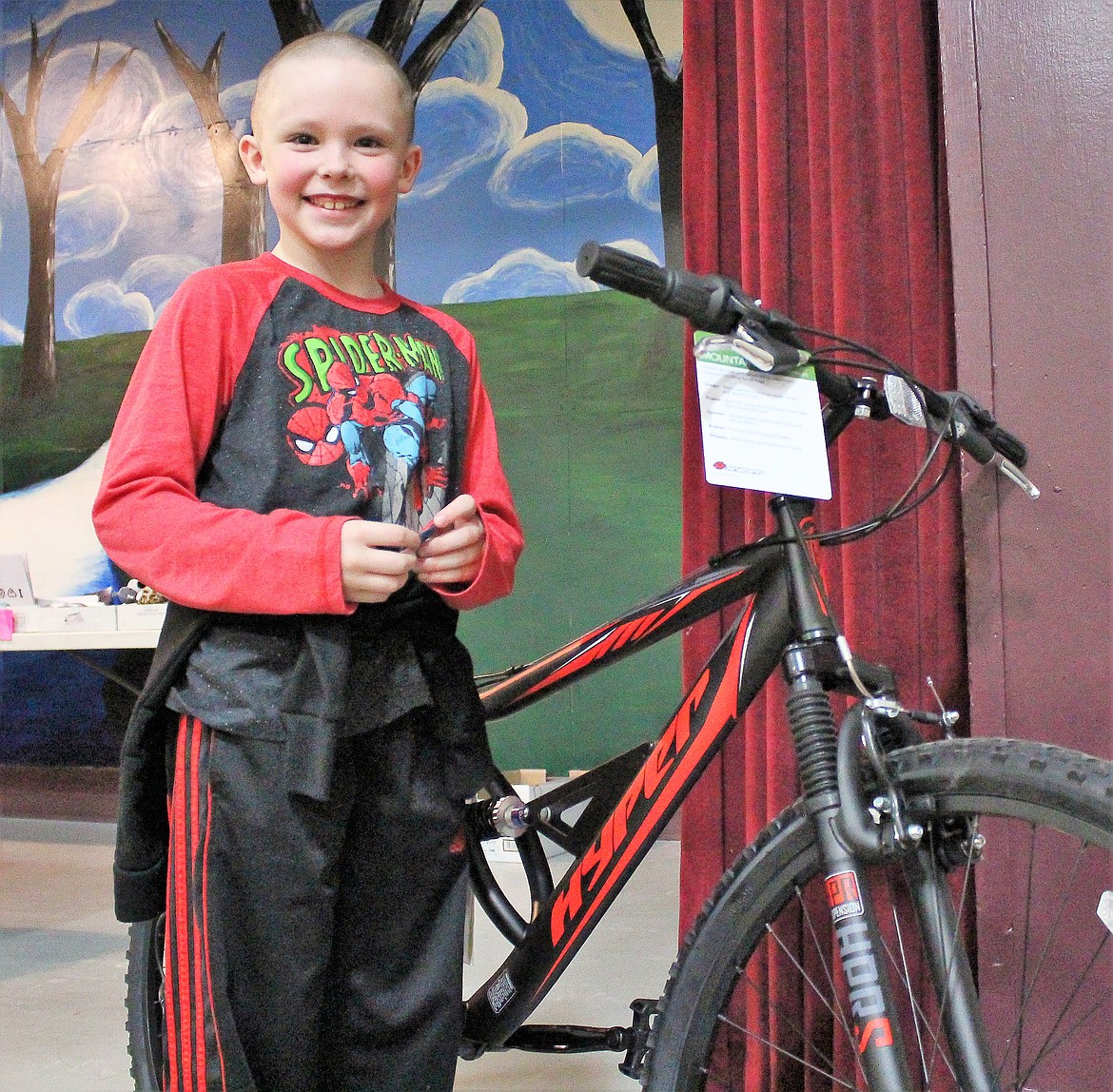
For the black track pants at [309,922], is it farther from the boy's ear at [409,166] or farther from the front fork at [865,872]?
the boy's ear at [409,166]

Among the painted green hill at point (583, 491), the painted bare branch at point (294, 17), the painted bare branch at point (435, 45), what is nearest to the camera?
the painted green hill at point (583, 491)

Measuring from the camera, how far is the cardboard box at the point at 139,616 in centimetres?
272

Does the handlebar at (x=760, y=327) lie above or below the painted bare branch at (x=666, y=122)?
below

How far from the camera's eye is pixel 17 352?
4.52 meters

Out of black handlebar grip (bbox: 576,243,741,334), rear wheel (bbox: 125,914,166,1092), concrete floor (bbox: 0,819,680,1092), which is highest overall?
black handlebar grip (bbox: 576,243,741,334)

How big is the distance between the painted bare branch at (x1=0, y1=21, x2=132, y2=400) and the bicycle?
12.5 feet

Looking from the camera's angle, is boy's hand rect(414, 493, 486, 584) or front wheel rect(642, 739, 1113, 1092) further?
boy's hand rect(414, 493, 486, 584)

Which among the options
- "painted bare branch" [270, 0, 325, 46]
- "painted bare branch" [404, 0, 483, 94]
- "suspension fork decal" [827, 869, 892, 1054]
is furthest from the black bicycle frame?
"painted bare branch" [270, 0, 325, 46]

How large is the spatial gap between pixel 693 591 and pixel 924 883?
338 millimetres

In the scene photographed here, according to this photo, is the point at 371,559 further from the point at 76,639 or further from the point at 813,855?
the point at 76,639

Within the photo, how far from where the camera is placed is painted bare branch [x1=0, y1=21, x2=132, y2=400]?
4.49 m

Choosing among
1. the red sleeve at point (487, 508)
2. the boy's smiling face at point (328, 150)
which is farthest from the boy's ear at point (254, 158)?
the red sleeve at point (487, 508)

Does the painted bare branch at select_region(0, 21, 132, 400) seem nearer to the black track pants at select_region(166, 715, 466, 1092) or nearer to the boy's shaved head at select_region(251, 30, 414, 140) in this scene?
the boy's shaved head at select_region(251, 30, 414, 140)

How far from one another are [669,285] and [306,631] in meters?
0.43
